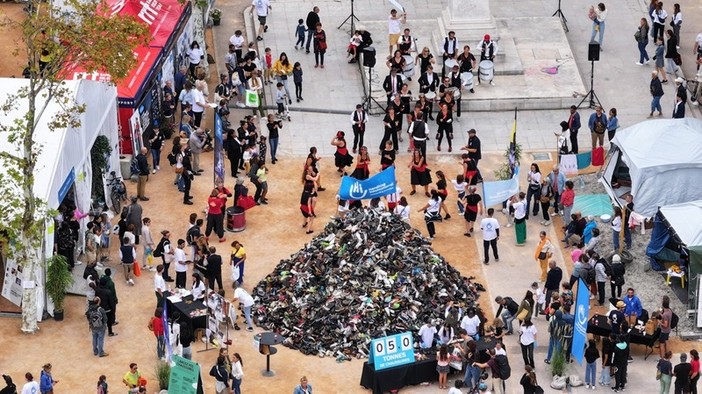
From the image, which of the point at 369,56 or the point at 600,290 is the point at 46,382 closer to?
the point at 600,290

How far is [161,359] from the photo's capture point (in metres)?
43.5

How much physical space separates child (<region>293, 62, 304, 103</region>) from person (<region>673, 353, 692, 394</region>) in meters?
16.9

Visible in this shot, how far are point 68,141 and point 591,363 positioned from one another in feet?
42.9

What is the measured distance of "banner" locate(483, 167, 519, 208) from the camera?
4838 centimetres

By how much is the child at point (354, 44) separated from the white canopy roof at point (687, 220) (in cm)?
1358

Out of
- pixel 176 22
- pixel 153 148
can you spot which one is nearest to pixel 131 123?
pixel 153 148

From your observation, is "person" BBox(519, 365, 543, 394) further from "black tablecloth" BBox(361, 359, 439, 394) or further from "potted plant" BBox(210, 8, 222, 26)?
"potted plant" BBox(210, 8, 222, 26)

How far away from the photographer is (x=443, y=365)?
42562 mm

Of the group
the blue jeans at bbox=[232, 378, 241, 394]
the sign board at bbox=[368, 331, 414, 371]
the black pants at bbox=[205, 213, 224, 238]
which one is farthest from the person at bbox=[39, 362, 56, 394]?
the black pants at bbox=[205, 213, 224, 238]

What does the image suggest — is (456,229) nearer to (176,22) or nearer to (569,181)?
(569,181)

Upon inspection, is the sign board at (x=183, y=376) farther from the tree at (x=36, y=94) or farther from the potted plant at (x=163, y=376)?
the tree at (x=36, y=94)

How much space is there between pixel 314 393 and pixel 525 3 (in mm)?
21728

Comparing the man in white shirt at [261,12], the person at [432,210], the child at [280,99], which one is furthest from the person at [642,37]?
the person at [432,210]

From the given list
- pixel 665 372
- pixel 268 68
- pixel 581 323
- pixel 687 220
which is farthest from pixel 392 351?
pixel 268 68
